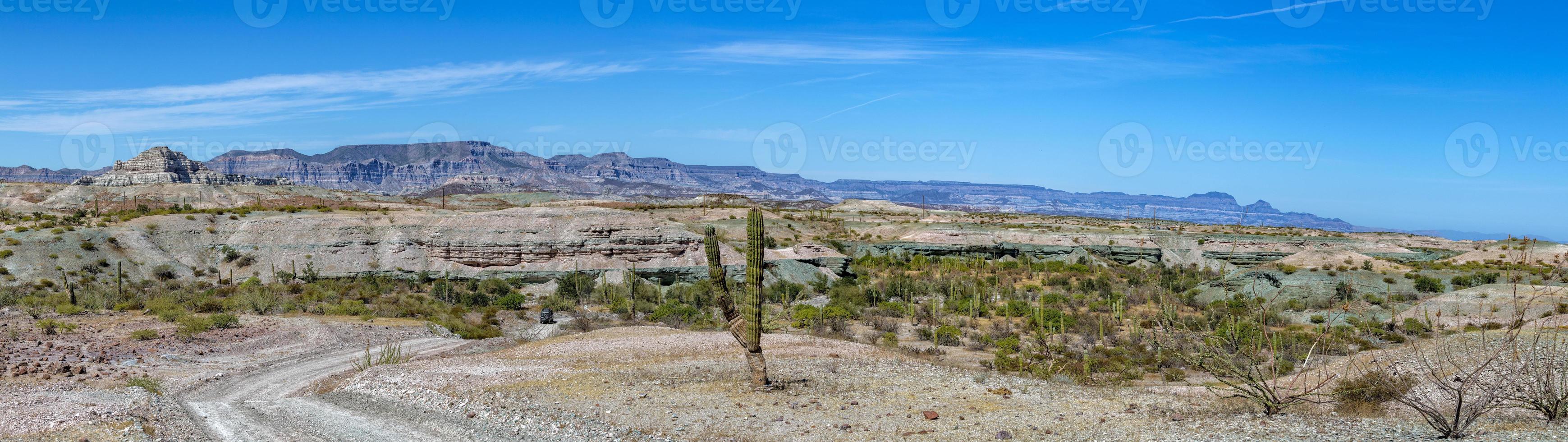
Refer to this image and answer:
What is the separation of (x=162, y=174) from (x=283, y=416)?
151 metres

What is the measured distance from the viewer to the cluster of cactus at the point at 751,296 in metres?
15.1

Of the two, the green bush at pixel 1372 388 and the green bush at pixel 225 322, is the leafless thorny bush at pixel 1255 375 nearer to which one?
the green bush at pixel 1372 388

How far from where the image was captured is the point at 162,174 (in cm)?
13300

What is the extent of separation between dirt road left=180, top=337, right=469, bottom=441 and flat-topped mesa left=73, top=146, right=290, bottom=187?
131542 mm

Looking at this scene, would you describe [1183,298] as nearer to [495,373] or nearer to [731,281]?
[731,281]

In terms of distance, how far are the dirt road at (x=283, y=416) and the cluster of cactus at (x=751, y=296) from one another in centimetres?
502

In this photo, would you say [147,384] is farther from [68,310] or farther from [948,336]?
[948,336]

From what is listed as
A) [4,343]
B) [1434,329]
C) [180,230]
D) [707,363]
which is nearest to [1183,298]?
[1434,329]

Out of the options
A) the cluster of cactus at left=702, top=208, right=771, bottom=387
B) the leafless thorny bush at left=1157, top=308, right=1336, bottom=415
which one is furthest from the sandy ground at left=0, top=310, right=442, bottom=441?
the leafless thorny bush at left=1157, top=308, right=1336, bottom=415

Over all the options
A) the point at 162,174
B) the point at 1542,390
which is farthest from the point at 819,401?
the point at 162,174

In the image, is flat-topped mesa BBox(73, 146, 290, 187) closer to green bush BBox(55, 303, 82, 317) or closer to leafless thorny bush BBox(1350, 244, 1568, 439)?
green bush BBox(55, 303, 82, 317)

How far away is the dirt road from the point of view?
12.8 meters

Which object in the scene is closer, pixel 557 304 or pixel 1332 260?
pixel 557 304

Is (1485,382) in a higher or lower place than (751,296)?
lower
